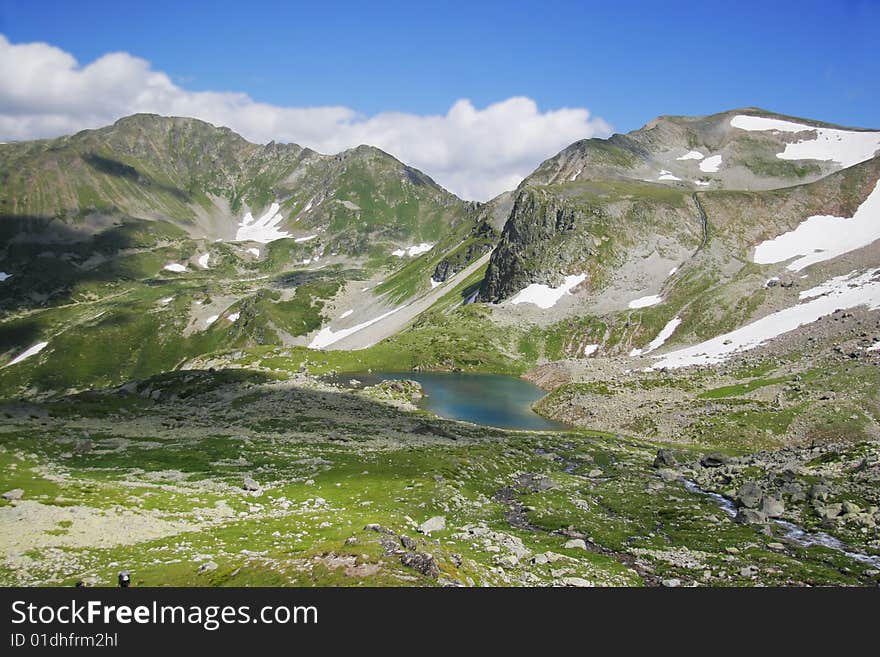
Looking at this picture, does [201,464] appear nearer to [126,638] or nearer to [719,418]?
[126,638]

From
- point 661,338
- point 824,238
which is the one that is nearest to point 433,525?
point 661,338

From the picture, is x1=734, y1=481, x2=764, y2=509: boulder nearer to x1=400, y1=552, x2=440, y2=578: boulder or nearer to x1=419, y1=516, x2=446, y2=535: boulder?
x1=419, y1=516, x2=446, y2=535: boulder

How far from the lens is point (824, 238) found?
508 feet

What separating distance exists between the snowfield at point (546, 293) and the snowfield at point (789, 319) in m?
58.0

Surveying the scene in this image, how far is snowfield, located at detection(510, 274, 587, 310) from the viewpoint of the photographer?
569ft

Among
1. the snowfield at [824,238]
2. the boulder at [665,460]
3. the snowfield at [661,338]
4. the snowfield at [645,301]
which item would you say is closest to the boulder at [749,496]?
the boulder at [665,460]

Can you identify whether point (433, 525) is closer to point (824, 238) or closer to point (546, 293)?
point (546, 293)

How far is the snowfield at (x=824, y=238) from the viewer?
14409cm

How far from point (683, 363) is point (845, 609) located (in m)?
99.5

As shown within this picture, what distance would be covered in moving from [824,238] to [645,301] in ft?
171

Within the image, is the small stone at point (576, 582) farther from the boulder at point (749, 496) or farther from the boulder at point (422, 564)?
the boulder at point (749, 496)

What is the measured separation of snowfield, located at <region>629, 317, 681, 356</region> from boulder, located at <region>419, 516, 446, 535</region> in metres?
112

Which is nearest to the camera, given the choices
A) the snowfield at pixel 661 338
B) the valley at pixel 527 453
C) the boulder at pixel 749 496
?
the valley at pixel 527 453

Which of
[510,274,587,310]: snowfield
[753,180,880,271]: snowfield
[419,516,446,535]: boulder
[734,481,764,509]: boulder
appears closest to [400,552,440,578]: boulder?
[419,516,446,535]: boulder
